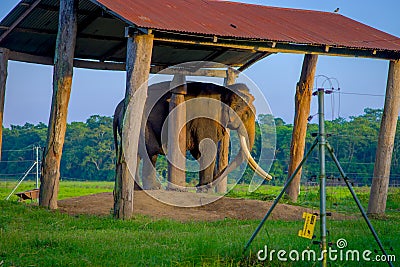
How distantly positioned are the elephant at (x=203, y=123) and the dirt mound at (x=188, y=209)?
1653 mm

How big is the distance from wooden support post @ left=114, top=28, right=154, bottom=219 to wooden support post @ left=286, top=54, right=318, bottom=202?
534cm

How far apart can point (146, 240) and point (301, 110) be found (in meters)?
8.06

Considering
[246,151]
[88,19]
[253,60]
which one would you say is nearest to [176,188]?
[246,151]

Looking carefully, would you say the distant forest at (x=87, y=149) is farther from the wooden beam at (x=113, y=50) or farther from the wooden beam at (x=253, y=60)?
the wooden beam at (x=113, y=50)

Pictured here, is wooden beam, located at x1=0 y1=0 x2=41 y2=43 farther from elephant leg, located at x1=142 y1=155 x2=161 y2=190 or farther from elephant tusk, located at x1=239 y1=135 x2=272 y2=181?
elephant tusk, located at x1=239 y1=135 x2=272 y2=181

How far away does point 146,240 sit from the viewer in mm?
10672

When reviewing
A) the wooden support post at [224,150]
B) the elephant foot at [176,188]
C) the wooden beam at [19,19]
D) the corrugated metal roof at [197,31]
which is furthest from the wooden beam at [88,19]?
the wooden support post at [224,150]

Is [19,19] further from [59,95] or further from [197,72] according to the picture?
[197,72]

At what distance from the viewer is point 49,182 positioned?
15.1m

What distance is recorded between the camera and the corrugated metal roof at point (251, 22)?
13953 mm

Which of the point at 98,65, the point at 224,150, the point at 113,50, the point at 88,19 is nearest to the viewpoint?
the point at 88,19

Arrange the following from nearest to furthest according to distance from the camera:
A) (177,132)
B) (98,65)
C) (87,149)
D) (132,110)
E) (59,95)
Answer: (132,110)
(59,95)
(177,132)
(98,65)
(87,149)

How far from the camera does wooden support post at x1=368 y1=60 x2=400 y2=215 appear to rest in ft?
52.4

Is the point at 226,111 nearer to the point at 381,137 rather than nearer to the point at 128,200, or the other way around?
the point at 381,137
